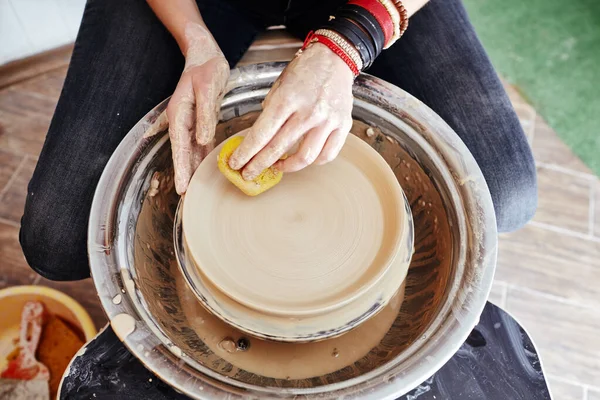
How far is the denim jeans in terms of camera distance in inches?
41.6

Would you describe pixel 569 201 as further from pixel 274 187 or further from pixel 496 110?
pixel 274 187

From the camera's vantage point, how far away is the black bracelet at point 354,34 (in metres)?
0.91

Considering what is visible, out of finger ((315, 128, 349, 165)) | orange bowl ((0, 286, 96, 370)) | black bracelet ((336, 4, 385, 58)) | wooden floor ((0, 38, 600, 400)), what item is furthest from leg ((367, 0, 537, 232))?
orange bowl ((0, 286, 96, 370))

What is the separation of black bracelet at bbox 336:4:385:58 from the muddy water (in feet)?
0.79

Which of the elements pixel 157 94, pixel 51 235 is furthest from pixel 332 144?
pixel 51 235

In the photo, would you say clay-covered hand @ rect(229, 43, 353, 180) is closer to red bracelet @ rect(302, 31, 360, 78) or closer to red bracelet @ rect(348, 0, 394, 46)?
red bracelet @ rect(302, 31, 360, 78)

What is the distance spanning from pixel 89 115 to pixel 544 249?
59.5 inches

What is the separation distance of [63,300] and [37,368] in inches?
8.1

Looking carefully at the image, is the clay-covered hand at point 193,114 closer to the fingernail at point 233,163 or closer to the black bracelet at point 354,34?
the fingernail at point 233,163

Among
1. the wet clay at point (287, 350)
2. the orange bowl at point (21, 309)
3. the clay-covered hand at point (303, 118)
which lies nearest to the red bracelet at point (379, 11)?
the clay-covered hand at point (303, 118)

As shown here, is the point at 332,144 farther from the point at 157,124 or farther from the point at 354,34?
the point at 157,124

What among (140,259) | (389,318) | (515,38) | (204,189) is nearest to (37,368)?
(140,259)

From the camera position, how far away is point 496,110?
1.13 metres

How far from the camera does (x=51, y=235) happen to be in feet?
3.45
